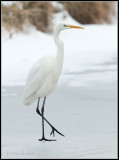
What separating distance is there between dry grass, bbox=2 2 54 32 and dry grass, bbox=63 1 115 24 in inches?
50.7

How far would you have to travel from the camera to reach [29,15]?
42.1 feet

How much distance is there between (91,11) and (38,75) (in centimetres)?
898

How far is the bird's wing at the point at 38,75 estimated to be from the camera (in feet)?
18.7

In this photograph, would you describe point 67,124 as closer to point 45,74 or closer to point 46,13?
point 45,74

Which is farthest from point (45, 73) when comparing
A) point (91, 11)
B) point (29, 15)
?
point (91, 11)

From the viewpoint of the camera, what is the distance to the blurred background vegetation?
12039 millimetres

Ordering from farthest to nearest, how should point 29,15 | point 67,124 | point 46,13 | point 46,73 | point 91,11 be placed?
point 91,11
point 46,13
point 29,15
point 67,124
point 46,73

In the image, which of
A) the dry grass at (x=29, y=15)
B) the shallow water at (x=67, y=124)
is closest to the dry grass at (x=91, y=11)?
the dry grass at (x=29, y=15)

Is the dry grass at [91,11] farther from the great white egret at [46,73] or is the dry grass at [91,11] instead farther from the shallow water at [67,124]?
the great white egret at [46,73]

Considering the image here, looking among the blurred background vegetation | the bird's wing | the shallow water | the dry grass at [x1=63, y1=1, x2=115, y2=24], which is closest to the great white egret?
the bird's wing

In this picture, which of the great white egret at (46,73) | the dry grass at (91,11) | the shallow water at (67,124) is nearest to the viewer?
the shallow water at (67,124)

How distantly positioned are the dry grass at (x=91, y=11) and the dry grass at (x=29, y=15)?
1.29m

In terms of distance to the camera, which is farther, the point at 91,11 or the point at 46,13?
the point at 91,11

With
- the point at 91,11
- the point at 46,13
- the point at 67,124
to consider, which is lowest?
the point at 91,11
